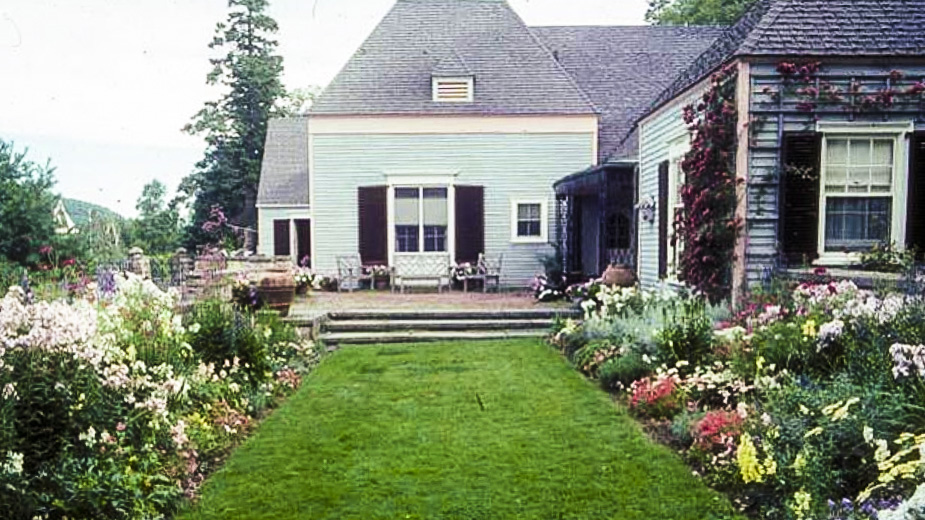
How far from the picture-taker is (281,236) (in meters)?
23.8

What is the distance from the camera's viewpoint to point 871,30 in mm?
9539

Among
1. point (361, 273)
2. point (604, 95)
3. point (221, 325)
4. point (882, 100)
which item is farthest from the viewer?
point (604, 95)

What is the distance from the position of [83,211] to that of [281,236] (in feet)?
19.0

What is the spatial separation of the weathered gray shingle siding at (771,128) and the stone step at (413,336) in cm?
363

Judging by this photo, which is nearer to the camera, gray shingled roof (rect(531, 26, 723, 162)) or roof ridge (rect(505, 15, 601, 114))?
roof ridge (rect(505, 15, 601, 114))

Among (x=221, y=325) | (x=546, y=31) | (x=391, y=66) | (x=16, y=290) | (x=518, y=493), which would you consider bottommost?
(x=518, y=493)

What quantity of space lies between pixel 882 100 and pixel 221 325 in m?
7.88

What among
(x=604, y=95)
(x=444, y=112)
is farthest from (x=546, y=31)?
(x=444, y=112)

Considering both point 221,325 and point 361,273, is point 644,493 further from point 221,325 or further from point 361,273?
point 361,273

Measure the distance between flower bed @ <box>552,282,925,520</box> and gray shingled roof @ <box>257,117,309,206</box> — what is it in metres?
16.7

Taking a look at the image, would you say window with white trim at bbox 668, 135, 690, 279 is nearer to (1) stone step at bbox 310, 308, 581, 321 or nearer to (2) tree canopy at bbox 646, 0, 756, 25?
(1) stone step at bbox 310, 308, 581, 321

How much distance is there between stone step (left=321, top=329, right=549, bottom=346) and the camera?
11531mm

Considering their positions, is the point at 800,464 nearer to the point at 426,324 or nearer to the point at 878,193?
the point at 878,193

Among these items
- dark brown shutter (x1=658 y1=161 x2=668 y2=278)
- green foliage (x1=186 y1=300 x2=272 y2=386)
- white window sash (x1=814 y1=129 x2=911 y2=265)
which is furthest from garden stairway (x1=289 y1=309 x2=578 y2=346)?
white window sash (x1=814 y1=129 x2=911 y2=265)
